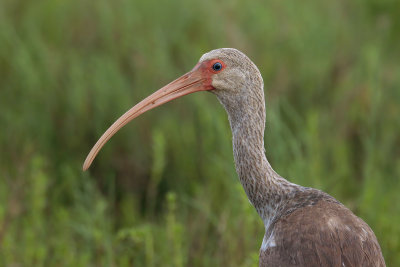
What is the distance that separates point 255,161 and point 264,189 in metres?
0.15

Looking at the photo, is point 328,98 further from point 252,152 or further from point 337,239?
point 337,239

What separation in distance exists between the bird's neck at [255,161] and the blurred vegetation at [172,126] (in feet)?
1.42

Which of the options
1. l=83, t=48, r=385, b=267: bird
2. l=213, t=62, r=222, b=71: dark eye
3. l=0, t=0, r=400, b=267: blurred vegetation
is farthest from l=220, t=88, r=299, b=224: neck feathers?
l=0, t=0, r=400, b=267: blurred vegetation

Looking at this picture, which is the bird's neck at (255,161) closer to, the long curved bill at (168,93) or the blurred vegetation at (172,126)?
the long curved bill at (168,93)

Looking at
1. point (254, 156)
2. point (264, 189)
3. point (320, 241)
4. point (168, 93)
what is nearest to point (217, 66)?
point (168, 93)

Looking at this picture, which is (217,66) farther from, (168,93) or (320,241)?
(320,241)

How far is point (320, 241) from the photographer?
3.04 metres

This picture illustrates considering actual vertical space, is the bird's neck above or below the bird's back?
above

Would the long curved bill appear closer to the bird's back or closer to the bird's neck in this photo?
the bird's neck

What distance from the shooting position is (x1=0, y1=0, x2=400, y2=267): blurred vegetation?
15.4 ft

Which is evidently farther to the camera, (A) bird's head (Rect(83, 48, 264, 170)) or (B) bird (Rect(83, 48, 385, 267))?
(A) bird's head (Rect(83, 48, 264, 170))

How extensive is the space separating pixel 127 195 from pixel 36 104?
1266mm

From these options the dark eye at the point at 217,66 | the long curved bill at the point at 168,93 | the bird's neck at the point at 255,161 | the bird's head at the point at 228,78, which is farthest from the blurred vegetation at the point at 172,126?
the dark eye at the point at 217,66

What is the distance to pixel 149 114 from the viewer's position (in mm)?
6176
